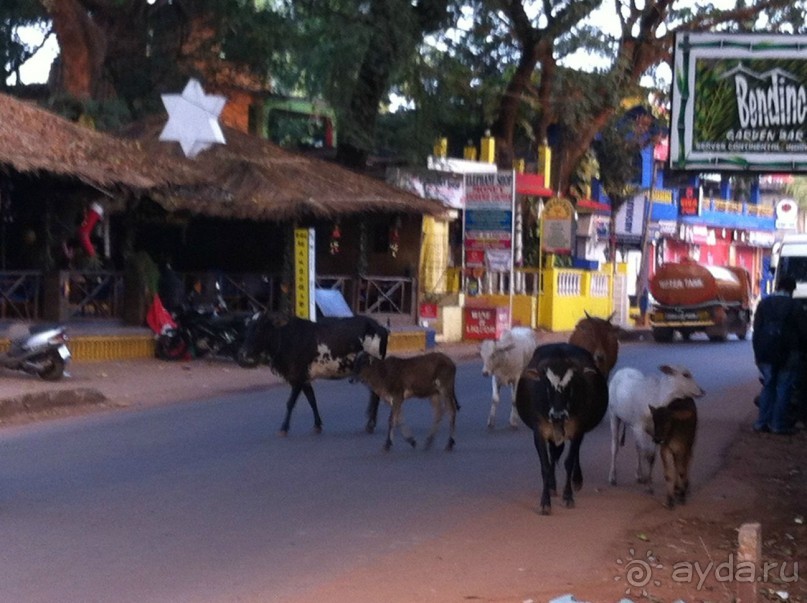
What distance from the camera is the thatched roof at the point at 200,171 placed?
21797 mm

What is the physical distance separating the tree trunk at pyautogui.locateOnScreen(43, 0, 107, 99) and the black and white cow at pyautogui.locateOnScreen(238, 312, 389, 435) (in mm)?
14675

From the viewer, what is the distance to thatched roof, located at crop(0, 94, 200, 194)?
68.6 ft

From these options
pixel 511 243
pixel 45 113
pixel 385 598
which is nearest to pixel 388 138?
pixel 511 243

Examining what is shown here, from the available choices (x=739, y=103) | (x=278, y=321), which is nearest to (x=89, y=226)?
(x=278, y=321)

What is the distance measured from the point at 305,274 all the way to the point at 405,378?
1331 cm

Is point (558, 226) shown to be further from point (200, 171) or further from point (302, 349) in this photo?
point (302, 349)

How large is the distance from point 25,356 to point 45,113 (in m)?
6.22

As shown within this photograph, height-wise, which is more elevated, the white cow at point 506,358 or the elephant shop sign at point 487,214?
the elephant shop sign at point 487,214

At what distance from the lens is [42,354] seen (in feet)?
62.8

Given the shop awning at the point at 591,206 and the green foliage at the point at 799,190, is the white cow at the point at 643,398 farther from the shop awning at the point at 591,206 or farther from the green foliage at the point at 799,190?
the green foliage at the point at 799,190

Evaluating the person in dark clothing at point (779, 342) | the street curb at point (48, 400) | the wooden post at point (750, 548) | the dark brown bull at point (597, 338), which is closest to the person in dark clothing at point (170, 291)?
the street curb at point (48, 400)

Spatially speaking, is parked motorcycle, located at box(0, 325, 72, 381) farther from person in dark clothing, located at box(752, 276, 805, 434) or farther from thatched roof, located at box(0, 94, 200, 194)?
person in dark clothing, located at box(752, 276, 805, 434)

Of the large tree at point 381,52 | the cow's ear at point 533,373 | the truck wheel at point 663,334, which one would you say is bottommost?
the truck wheel at point 663,334

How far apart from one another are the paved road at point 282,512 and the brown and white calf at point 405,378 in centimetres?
55
